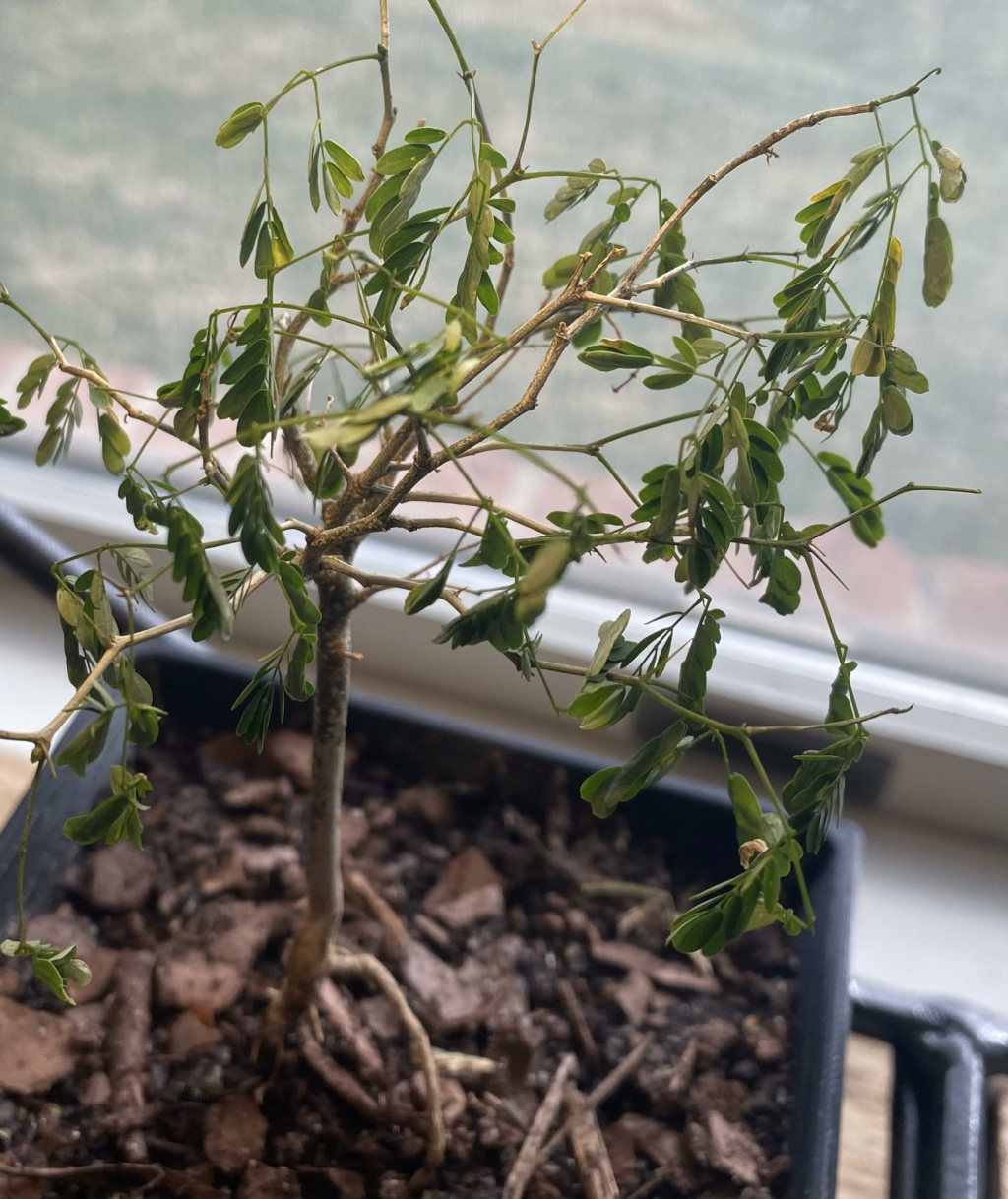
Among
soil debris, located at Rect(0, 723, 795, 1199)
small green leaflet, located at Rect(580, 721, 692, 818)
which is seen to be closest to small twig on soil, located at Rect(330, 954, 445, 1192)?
soil debris, located at Rect(0, 723, 795, 1199)

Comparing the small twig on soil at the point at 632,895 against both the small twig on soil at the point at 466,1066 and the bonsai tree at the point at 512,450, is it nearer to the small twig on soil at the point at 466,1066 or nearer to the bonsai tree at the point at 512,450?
the small twig on soil at the point at 466,1066

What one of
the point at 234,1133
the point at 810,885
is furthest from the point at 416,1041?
the point at 810,885

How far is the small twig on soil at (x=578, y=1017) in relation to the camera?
32.4 inches

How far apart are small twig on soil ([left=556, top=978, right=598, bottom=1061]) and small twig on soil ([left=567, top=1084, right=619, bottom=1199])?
0.04 metres

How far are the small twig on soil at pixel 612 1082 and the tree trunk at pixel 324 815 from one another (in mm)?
209

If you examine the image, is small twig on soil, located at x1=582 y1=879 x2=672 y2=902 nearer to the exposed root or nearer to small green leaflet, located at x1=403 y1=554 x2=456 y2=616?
the exposed root

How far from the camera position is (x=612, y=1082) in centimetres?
80

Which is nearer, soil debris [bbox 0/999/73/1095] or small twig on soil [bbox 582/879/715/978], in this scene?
soil debris [bbox 0/999/73/1095]

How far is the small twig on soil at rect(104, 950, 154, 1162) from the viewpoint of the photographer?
28.2 inches

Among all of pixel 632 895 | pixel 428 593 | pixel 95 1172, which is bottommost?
pixel 95 1172

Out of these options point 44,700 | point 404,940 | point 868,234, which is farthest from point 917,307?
point 44,700

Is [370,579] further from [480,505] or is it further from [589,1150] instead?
[589,1150]

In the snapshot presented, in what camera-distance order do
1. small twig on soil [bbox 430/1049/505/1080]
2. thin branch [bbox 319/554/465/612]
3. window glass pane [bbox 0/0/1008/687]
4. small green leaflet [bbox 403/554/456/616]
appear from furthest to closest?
window glass pane [bbox 0/0/1008/687]
small twig on soil [bbox 430/1049/505/1080]
thin branch [bbox 319/554/465/612]
small green leaflet [bbox 403/554/456/616]

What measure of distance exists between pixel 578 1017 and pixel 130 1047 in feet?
1.15
